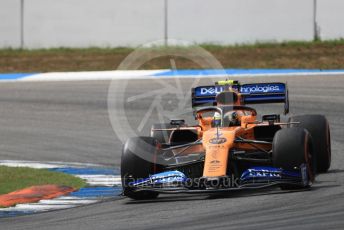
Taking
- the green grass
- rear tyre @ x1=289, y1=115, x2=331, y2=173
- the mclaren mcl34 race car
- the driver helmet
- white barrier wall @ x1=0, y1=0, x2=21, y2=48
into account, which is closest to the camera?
the mclaren mcl34 race car

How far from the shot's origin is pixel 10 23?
28703mm

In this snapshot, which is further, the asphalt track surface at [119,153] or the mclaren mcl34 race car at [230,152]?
the mclaren mcl34 race car at [230,152]

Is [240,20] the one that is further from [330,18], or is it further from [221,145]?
[221,145]

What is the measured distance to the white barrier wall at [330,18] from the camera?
84.8 feet

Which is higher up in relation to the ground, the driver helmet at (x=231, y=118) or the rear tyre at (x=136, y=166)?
the driver helmet at (x=231, y=118)

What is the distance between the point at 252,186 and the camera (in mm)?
11609

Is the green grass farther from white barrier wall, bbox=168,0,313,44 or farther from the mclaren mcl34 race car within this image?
white barrier wall, bbox=168,0,313,44

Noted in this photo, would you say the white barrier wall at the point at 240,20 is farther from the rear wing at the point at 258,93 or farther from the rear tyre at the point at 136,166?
the rear tyre at the point at 136,166

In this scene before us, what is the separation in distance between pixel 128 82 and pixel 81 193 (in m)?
10.4

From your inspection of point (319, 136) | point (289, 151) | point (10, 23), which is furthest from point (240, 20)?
point (289, 151)

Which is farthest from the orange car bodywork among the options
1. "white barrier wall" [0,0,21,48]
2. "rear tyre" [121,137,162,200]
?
"white barrier wall" [0,0,21,48]

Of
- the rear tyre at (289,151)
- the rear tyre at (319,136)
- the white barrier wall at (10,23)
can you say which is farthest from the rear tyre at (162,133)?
the white barrier wall at (10,23)

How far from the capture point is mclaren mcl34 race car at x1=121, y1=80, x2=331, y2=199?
11664 millimetres

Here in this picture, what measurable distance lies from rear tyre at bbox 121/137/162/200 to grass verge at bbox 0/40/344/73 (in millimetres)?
12980
